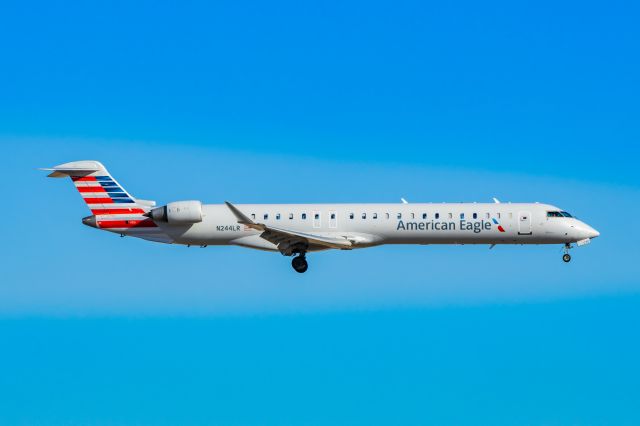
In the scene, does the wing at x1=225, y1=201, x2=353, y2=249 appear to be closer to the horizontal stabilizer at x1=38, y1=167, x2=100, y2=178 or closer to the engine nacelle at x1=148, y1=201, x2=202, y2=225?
the engine nacelle at x1=148, y1=201, x2=202, y2=225

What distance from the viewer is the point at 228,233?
42.8 m

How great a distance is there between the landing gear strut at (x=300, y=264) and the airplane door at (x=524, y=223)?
10462 mm

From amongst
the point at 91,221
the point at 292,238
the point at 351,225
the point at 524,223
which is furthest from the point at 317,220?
the point at 91,221

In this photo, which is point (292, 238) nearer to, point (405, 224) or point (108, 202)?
point (405, 224)

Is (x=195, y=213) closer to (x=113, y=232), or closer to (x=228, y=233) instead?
(x=228, y=233)

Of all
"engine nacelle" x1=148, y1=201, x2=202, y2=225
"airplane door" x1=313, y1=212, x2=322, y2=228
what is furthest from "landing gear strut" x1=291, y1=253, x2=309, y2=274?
"engine nacelle" x1=148, y1=201, x2=202, y2=225

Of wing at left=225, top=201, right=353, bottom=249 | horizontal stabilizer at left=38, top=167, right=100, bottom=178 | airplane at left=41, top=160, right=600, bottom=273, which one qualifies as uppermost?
horizontal stabilizer at left=38, top=167, right=100, bottom=178

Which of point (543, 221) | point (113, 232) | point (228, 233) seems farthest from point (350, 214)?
point (113, 232)

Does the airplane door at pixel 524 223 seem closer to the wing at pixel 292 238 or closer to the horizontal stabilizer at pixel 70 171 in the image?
the wing at pixel 292 238

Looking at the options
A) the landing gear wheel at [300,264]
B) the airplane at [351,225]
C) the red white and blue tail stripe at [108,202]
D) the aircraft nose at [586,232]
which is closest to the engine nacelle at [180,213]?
the airplane at [351,225]

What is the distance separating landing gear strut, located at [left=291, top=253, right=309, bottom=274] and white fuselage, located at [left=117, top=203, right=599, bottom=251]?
64 cm

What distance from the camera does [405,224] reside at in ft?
136

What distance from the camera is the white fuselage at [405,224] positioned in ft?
136

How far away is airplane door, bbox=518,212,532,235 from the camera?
137 feet
